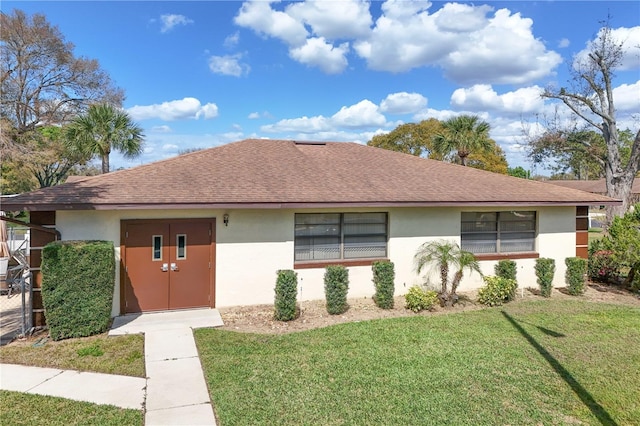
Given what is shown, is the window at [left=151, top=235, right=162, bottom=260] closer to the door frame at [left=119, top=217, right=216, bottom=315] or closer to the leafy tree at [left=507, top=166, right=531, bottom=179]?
the door frame at [left=119, top=217, right=216, bottom=315]

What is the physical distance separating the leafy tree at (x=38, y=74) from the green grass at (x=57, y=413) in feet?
114

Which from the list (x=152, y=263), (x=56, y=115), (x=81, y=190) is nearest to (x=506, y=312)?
(x=152, y=263)

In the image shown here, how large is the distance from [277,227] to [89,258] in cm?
410

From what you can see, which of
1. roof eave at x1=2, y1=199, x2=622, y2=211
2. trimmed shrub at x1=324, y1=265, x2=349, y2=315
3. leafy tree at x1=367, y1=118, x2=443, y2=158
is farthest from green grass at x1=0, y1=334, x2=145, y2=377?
leafy tree at x1=367, y1=118, x2=443, y2=158

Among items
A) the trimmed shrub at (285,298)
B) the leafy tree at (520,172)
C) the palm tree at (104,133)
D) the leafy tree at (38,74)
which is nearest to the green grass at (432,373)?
the trimmed shrub at (285,298)

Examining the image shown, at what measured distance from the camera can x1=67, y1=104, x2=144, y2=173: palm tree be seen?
2089 cm

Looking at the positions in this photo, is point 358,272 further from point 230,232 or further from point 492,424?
point 492,424

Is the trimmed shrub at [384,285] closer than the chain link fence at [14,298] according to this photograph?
No

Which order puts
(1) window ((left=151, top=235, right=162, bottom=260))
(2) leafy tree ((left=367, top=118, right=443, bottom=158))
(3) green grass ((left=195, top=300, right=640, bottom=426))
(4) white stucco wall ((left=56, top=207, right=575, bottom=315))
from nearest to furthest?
(3) green grass ((left=195, top=300, right=640, bottom=426)), (4) white stucco wall ((left=56, top=207, right=575, bottom=315)), (1) window ((left=151, top=235, right=162, bottom=260)), (2) leafy tree ((left=367, top=118, right=443, bottom=158))

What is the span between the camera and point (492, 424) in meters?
4.50

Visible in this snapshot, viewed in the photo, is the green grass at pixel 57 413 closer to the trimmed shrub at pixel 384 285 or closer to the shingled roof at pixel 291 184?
the shingled roof at pixel 291 184

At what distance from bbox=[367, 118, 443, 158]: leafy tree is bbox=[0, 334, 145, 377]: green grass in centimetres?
4389

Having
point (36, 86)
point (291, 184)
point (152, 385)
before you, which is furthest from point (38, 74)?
point (152, 385)

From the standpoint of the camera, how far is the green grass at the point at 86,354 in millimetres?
5973
